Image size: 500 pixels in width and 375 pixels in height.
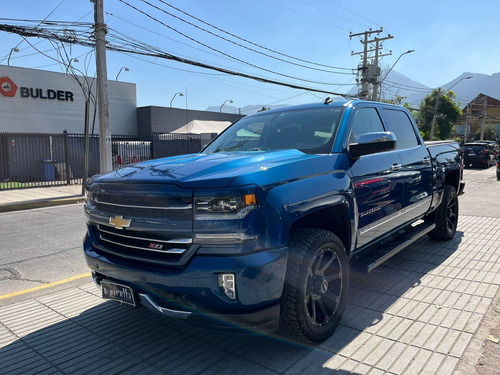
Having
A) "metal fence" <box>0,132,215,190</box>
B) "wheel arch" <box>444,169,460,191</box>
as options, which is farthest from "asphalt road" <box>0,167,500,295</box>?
"metal fence" <box>0,132,215,190</box>

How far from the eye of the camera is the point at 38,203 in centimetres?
1152

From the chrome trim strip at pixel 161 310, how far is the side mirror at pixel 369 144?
1.89 meters

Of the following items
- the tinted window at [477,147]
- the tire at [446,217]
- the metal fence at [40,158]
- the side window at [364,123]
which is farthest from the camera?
the tinted window at [477,147]

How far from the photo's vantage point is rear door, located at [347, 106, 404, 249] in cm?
335

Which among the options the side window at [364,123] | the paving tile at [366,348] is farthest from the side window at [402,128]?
the paving tile at [366,348]

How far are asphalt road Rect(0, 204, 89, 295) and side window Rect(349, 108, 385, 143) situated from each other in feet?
12.1

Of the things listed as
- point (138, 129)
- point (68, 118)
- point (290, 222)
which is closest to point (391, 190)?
point (290, 222)

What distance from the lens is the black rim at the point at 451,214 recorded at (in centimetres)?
574

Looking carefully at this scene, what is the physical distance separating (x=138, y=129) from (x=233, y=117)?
992 centimetres

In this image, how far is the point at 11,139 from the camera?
17.1 m

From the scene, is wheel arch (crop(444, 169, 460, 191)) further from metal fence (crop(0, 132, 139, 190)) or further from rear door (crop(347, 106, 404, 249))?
metal fence (crop(0, 132, 139, 190))

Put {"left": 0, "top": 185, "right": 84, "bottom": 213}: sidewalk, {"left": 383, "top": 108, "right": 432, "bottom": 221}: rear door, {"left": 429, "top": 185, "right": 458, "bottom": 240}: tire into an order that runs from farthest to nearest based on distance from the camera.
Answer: {"left": 0, "top": 185, "right": 84, "bottom": 213}: sidewalk, {"left": 429, "top": 185, "right": 458, "bottom": 240}: tire, {"left": 383, "top": 108, "right": 432, "bottom": 221}: rear door

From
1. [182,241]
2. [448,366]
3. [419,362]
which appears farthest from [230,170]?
[448,366]

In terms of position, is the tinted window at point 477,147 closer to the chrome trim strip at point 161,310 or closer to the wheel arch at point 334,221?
the wheel arch at point 334,221
